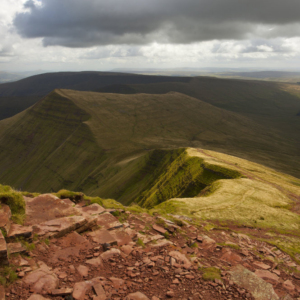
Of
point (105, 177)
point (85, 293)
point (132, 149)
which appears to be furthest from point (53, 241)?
point (132, 149)

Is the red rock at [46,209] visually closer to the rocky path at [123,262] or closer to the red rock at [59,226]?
the rocky path at [123,262]

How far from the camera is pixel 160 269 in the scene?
15320 millimetres

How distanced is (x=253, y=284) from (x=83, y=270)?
11404 mm

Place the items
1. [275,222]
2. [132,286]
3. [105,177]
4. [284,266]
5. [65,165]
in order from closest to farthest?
[132,286], [284,266], [275,222], [105,177], [65,165]

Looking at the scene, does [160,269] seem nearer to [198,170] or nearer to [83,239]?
[83,239]

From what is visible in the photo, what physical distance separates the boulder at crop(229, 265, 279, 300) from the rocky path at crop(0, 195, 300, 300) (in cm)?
7

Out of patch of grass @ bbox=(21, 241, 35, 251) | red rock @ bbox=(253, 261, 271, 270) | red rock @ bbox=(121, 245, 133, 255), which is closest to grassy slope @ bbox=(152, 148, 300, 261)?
red rock @ bbox=(253, 261, 271, 270)

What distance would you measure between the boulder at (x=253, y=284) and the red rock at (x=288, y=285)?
5.35ft

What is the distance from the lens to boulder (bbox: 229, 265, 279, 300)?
1441cm

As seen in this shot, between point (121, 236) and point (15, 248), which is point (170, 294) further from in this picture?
point (15, 248)

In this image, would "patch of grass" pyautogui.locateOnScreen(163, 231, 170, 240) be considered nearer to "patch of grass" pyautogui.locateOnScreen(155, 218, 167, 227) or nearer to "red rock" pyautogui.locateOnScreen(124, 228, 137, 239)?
"patch of grass" pyautogui.locateOnScreen(155, 218, 167, 227)

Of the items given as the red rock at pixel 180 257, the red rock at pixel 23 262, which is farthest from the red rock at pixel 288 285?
the red rock at pixel 23 262

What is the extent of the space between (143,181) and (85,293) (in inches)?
4567

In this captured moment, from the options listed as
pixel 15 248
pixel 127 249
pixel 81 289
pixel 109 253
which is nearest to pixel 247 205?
pixel 127 249
